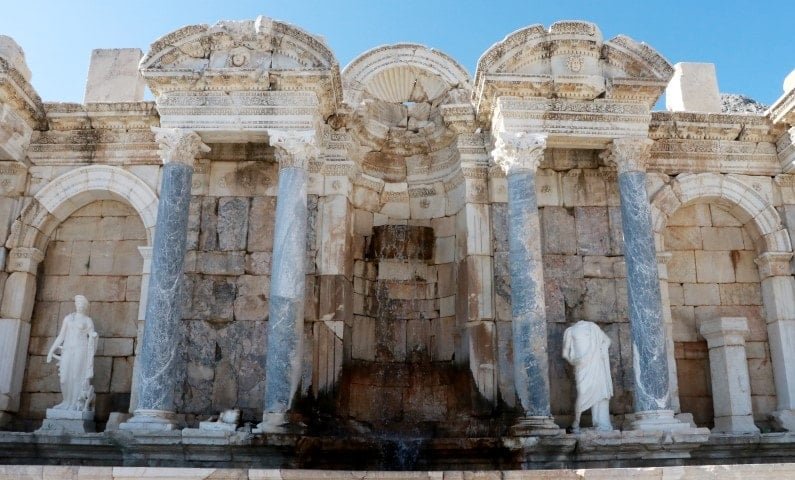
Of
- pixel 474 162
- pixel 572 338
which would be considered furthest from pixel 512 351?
pixel 474 162

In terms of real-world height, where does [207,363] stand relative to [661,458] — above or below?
above

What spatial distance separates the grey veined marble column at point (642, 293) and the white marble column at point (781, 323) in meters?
2.39

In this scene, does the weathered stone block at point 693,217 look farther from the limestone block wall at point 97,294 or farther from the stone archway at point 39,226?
the limestone block wall at point 97,294

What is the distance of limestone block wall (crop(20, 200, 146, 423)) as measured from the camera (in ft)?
37.9

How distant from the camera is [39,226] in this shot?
11.9m

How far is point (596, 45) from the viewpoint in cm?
1121

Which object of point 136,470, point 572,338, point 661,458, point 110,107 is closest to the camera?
point 136,470

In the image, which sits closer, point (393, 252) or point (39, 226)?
point (39, 226)

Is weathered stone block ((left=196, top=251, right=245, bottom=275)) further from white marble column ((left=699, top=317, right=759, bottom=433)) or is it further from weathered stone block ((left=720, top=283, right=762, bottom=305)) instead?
weathered stone block ((left=720, top=283, right=762, bottom=305))

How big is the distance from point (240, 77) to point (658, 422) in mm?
7355

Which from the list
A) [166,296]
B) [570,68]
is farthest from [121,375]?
[570,68]

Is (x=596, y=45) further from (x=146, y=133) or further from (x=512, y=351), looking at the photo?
(x=146, y=133)

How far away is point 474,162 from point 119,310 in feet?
19.7

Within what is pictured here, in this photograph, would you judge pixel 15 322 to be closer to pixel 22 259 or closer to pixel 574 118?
pixel 22 259
